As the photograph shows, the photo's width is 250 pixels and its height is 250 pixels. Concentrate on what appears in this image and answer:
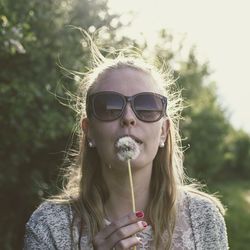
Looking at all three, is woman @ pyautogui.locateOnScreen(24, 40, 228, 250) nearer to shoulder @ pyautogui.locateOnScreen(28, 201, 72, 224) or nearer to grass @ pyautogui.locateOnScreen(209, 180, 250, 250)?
shoulder @ pyautogui.locateOnScreen(28, 201, 72, 224)

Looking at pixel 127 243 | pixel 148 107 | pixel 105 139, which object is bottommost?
pixel 127 243

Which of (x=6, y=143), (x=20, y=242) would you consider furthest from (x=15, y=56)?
(x=20, y=242)

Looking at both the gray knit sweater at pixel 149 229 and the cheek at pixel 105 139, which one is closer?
the cheek at pixel 105 139

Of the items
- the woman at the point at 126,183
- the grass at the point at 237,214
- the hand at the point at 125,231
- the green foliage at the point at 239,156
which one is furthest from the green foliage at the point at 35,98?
the green foliage at the point at 239,156

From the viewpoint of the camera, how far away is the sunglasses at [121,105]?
2846mm

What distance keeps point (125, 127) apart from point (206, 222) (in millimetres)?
719

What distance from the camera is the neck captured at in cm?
301

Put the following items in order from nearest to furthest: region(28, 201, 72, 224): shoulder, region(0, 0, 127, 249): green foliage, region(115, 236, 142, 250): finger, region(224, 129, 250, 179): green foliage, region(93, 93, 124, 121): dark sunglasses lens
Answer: region(115, 236, 142, 250): finger → region(93, 93, 124, 121): dark sunglasses lens → region(28, 201, 72, 224): shoulder → region(0, 0, 127, 249): green foliage → region(224, 129, 250, 179): green foliage

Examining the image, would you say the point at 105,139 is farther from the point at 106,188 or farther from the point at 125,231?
the point at 125,231

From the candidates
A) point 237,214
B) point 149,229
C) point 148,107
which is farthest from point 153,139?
point 237,214

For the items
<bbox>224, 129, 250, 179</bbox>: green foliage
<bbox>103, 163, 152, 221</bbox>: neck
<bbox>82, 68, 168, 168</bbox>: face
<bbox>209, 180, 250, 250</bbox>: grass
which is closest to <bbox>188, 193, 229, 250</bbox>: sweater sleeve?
<bbox>103, 163, 152, 221</bbox>: neck

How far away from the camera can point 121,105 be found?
Answer: 285 cm

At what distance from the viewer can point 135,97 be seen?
2869mm

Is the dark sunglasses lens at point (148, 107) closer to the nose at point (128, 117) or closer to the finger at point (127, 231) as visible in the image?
the nose at point (128, 117)
